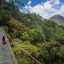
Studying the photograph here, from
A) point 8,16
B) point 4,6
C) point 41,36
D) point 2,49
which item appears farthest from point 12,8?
point 2,49

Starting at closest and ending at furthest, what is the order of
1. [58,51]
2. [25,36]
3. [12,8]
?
[58,51]
[25,36]
[12,8]

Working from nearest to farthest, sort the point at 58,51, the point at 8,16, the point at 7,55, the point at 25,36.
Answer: the point at 7,55 → the point at 58,51 → the point at 25,36 → the point at 8,16

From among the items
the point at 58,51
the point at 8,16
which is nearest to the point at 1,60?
the point at 58,51

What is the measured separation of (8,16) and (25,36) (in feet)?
28.7

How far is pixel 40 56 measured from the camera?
20.5 metres

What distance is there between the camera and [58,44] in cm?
2044

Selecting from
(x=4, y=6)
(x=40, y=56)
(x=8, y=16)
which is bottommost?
(x=40, y=56)

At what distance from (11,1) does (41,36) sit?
15.9 metres

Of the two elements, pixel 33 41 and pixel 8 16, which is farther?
pixel 8 16

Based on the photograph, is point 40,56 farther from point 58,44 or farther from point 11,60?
point 11,60

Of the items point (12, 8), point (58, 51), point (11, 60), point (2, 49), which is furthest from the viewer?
point (12, 8)

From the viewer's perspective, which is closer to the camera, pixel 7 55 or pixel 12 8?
pixel 7 55

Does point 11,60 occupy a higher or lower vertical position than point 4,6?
lower

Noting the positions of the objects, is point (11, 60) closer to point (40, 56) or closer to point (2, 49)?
point (2, 49)
